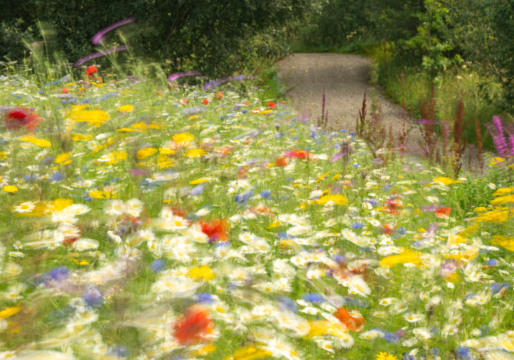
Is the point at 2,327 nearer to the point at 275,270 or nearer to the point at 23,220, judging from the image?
the point at 23,220

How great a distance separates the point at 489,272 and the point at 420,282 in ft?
1.91

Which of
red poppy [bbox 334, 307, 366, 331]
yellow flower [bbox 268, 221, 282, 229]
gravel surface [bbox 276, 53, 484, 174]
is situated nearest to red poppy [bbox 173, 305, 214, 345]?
red poppy [bbox 334, 307, 366, 331]

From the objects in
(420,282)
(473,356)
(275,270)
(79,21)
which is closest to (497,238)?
(420,282)

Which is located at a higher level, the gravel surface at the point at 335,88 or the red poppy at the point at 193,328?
the red poppy at the point at 193,328

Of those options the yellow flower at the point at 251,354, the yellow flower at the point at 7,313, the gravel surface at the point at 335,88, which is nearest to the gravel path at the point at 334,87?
the gravel surface at the point at 335,88

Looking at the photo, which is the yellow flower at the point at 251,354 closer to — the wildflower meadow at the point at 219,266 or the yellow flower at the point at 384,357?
the wildflower meadow at the point at 219,266

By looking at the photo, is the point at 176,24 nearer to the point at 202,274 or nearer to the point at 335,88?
the point at 335,88

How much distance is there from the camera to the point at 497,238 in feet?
6.45

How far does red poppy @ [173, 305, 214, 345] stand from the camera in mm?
1069

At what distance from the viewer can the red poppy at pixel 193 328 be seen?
1069 millimetres

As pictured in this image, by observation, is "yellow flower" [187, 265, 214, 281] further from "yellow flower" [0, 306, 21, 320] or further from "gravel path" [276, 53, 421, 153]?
"gravel path" [276, 53, 421, 153]

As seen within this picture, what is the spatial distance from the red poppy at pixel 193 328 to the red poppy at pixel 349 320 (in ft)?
1.72

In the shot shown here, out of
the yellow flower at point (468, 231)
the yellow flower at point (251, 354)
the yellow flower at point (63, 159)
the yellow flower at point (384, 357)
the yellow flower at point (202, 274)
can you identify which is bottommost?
the yellow flower at point (384, 357)

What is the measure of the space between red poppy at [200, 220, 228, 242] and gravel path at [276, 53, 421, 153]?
544cm
